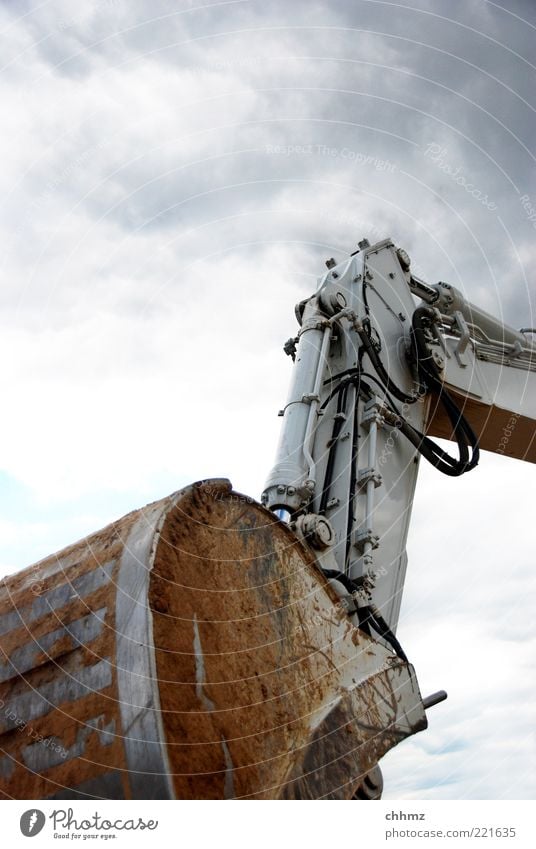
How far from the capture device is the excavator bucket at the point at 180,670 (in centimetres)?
145

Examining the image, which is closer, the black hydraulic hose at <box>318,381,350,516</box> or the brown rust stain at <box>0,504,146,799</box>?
the brown rust stain at <box>0,504,146,799</box>

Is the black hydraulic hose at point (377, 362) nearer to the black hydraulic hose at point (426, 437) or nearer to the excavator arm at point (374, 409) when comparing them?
the excavator arm at point (374, 409)

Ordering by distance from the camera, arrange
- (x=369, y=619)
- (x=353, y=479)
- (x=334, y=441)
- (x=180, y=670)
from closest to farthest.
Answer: (x=180, y=670), (x=369, y=619), (x=353, y=479), (x=334, y=441)

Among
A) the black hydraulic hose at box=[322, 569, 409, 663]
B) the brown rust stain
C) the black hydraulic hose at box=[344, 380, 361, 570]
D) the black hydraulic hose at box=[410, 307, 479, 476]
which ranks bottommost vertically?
the brown rust stain

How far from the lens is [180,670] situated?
4.96 feet

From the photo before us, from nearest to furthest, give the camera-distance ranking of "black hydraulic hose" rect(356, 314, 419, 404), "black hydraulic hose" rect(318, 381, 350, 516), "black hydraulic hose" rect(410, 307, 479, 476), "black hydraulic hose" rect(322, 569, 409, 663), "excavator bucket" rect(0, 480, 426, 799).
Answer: "excavator bucket" rect(0, 480, 426, 799) < "black hydraulic hose" rect(322, 569, 409, 663) < "black hydraulic hose" rect(318, 381, 350, 516) < "black hydraulic hose" rect(356, 314, 419, 404) < "black hydraulic hose" rect(410, 307, 479, 476)

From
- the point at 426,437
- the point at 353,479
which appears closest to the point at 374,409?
the point at 353,479

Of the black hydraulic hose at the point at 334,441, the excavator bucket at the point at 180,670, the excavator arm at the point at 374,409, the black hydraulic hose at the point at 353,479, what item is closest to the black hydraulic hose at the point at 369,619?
the excavator arm at the point at 374,409

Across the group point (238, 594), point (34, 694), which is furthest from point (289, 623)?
point (34, 694)

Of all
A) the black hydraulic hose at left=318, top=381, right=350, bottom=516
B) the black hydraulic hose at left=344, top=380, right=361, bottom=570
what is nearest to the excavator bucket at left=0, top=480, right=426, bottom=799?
the black hydraulic hose at left=344, top=380, right=361, bottom=570

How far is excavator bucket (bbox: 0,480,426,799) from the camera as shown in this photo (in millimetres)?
1446

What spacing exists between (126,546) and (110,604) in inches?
5.1

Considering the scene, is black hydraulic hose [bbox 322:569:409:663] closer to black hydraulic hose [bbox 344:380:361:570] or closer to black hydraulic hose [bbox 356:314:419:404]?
black hydraulic hose [bbox 344:380:361:570]

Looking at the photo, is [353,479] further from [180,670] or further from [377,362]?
[180,670]
